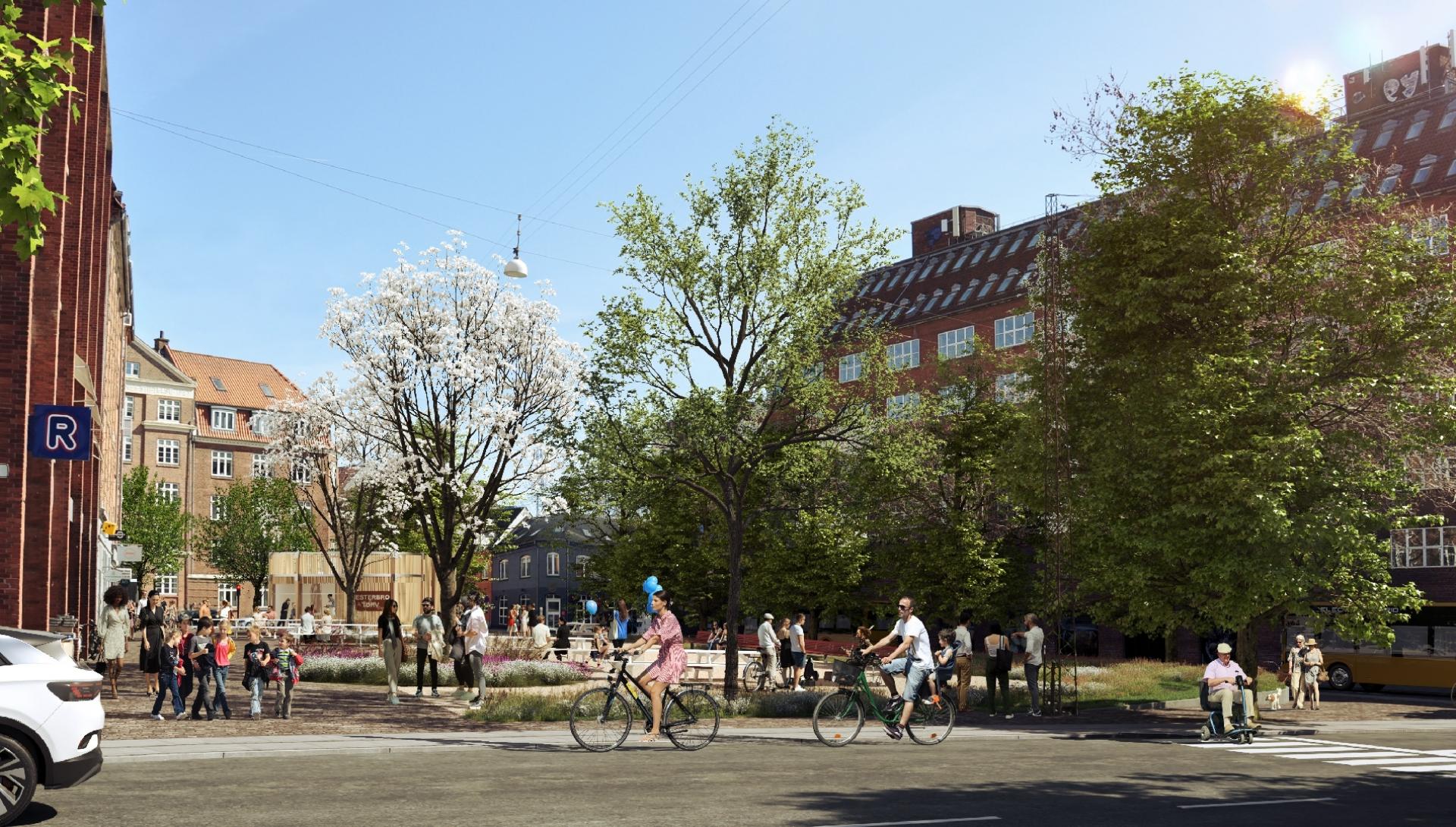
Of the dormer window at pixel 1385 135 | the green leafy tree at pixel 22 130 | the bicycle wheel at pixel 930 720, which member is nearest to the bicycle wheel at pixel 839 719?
the bicycle wheel at pixel 930 720

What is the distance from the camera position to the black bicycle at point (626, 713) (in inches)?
621

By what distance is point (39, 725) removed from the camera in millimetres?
9562

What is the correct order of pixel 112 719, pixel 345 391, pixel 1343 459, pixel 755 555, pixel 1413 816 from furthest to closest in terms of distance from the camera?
1. pixel 755 555
2. pixel 345 391
3. pixel 1343 459
4. pixel 112 719
5. pixel 1413 816

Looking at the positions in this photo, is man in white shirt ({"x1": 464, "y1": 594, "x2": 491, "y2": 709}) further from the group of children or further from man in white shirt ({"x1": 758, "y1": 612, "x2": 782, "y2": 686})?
man in white shirt ({"x1": 758, "y1": 612, "x2": 782, "y2": 686})

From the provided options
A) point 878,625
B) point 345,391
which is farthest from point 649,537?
point 345,391

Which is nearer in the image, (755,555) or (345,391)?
(345,391)

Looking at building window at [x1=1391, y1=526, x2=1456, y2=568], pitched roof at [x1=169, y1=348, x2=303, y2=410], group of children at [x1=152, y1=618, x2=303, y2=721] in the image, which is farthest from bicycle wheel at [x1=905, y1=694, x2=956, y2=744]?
pitched roof at [x1=169, y1=348, x2=303, y2=410]

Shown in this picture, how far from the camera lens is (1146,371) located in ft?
83.5

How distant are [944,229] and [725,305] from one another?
6215 cm

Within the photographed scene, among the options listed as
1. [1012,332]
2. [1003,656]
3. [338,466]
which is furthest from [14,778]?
[1012,332]

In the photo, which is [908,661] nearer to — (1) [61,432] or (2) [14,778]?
(2) [14,778]

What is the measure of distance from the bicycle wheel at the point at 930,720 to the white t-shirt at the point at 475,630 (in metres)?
8.56

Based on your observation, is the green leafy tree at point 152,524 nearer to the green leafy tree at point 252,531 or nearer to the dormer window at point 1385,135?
the green leafy tree at point 252,531

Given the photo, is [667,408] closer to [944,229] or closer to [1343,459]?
[1343,459]
